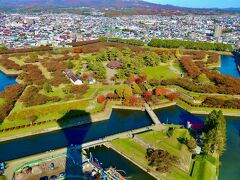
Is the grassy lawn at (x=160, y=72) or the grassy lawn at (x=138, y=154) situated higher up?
the grassy lawn at (x=160, y=72)

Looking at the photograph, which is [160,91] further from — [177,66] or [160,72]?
[177,66]

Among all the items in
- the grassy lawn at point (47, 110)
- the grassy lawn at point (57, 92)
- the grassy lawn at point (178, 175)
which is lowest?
the grassy lawn at point (178, 175)

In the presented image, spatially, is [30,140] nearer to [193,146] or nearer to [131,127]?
[131,127]

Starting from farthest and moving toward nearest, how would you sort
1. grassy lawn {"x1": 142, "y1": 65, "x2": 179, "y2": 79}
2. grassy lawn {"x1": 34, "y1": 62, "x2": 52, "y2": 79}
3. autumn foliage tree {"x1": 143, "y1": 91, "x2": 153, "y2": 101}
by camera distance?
1. grassy lawn {"x1": 142, "y1": 65, "x2": 179, "y2": 79}
2. grassy lawn {"x1": 34, "y1": 62, "x2": 52, "y2": 79}
3. autumn foliage tree {"x1": 143, "y1": 91, "x2": 153, "y2": 101}

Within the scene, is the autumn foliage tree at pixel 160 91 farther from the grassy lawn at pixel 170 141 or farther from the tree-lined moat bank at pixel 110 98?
the grassy lawn at pixel 170 141

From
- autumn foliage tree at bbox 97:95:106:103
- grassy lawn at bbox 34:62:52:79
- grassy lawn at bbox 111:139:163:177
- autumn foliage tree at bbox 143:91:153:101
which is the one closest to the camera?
grassy lawn at bbox 111:139:163:177

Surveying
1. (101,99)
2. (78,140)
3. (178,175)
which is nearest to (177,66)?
(101,99)

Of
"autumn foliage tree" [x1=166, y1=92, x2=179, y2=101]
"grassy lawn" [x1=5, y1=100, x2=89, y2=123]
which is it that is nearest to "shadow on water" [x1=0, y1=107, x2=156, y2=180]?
"grassy lawn" [x1=5, y1=100, x2=89, y2=123]

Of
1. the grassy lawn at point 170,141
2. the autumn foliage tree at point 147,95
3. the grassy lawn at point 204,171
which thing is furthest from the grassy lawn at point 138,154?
the autumn foliage tree at point 147,95

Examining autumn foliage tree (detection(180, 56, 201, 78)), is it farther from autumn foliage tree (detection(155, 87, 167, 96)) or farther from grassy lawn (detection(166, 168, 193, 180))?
grassy lawn (detection(166, 168, 193, 180))
